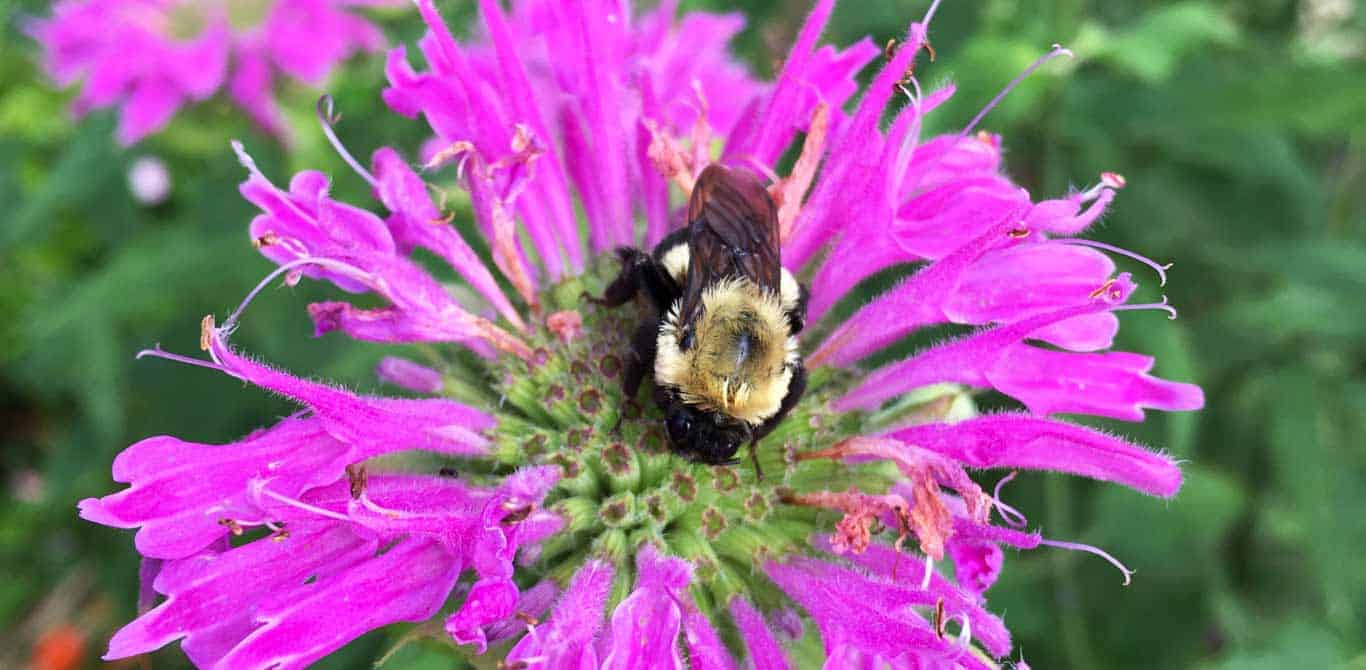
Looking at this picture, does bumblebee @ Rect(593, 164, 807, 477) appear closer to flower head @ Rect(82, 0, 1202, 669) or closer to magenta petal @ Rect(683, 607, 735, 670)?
flower head @ Rect(82, 0, 1202, 669)

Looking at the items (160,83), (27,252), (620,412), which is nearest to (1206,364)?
(620,412)

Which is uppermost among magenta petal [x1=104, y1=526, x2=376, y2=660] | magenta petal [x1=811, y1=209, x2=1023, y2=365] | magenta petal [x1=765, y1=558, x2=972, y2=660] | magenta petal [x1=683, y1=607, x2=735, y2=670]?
magenta petal [x1=811, y1=209, x2=1023, y2=365]

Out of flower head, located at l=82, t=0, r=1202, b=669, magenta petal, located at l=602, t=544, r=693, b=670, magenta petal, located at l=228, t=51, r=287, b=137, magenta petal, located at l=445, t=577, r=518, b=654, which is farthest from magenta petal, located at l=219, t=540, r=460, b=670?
magenta petal, located at l=228, t=51, r=287, b=137

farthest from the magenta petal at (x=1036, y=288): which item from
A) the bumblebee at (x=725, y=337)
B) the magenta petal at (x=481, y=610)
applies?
the magenta petal at (x=481, y=610)

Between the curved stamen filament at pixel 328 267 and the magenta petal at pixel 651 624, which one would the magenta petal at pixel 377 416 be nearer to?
the curved stamen filament at pixel 328 267

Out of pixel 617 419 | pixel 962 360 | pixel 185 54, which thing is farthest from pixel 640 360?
pixel 185 54
